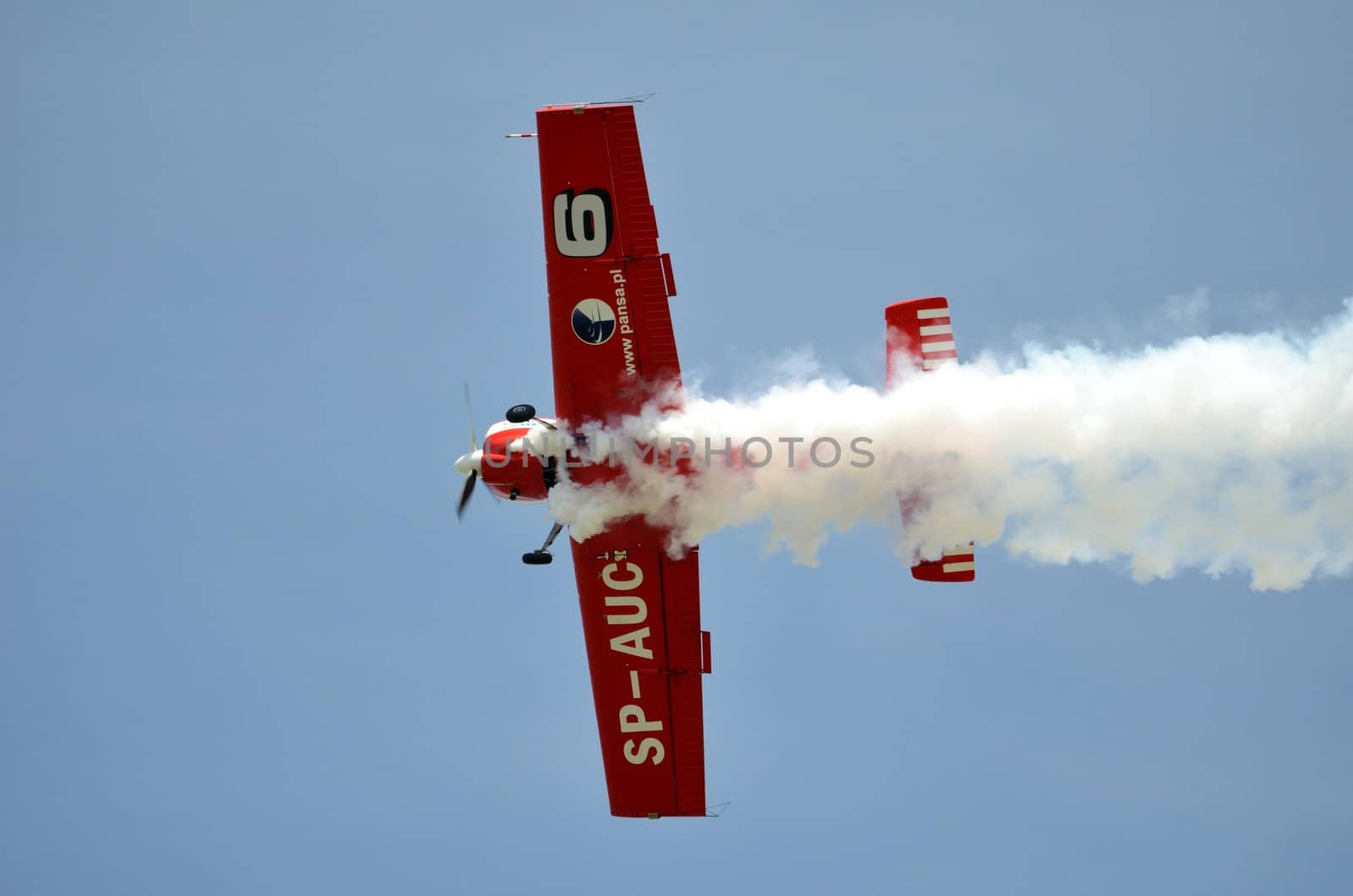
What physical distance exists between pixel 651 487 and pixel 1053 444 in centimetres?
508

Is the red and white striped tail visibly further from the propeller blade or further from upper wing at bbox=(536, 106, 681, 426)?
the propeller blade

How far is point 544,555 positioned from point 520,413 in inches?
74.4

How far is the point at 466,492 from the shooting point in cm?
2273

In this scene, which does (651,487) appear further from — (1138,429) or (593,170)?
(1138,429)

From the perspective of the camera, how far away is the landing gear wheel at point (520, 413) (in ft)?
72.3

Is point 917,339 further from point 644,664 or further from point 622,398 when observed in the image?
point 644,664

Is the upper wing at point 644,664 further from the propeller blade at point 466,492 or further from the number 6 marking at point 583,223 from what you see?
the number 6 marking at point 583,223

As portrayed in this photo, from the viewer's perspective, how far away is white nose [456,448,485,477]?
73.8ft

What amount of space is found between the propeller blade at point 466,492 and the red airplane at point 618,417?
1.0 inches

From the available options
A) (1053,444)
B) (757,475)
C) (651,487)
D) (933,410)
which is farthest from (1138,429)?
(651,487)

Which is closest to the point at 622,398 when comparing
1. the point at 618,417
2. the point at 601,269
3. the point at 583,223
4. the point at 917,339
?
the point at 618,417

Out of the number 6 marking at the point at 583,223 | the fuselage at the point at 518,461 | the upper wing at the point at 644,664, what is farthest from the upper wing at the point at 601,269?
the upper wing at the point at 644,664

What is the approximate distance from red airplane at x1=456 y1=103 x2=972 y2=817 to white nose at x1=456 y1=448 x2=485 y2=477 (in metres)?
0.02

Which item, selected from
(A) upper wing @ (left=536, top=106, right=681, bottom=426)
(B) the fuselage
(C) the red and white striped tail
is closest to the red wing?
(A) upper wing @ (left=536, top=106, right=681, bottom=426)
